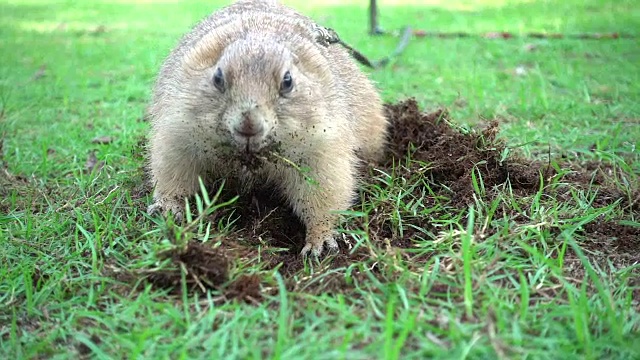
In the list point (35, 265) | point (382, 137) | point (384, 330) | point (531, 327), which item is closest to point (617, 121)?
point (382, 137)

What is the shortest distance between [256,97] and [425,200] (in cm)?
127

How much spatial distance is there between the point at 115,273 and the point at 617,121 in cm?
433

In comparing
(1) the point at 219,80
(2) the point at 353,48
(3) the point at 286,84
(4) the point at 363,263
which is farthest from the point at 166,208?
(2) the point at 353,48

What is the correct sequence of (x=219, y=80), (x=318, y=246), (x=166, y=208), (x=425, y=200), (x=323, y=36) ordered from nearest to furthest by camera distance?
(x=219, y=80) < (x=318, y=246) < (x=166, y=208) < (x=425, y=200) < (x=323, y=36)

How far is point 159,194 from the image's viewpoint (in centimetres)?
347

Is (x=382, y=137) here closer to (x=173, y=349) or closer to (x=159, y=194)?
(x=159, y=194)

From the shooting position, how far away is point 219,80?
3.01 m

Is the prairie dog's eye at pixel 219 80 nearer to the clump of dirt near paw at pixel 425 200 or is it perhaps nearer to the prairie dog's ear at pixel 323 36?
the clump of dirt near paw at pixel 425 200

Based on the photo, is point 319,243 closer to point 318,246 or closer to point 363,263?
point 318,246

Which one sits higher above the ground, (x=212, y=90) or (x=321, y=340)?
(x=212, y=90)

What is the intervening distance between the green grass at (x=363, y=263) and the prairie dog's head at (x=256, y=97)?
533 millimetres

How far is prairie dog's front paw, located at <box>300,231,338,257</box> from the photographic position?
3249 millimetres

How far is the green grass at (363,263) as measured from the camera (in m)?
2.21

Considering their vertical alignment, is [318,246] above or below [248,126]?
below
